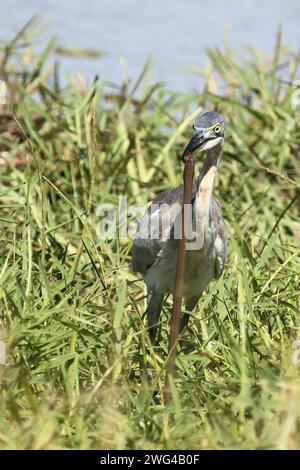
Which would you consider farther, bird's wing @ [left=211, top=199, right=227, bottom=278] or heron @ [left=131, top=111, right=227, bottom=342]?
bird's wing @ [left=211, top=199, right=227, bottom=278]

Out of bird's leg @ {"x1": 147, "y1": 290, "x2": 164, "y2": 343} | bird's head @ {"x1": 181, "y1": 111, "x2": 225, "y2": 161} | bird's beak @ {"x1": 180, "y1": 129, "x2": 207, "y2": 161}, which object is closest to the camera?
bird's beak @ {"x1": 180, "y1": 129, "x2": 207, "y2": 161}

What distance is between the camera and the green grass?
4.13 m

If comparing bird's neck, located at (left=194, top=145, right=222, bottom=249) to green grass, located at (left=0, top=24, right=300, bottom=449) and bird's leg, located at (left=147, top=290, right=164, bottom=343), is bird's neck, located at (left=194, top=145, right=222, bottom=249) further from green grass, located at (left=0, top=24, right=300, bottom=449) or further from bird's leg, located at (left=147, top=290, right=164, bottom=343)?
bird's leg, located at (left=147, top=290, right=164, bottom=343)

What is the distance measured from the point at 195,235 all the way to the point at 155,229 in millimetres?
386

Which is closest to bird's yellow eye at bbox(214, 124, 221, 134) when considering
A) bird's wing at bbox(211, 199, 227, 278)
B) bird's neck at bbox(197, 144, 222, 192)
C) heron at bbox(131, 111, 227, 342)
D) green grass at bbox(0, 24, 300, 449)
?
heron at bbox(131, 111, 227, 342)

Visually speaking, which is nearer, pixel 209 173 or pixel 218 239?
pixel 209 173

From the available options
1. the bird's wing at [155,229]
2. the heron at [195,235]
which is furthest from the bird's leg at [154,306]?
the bird's wing at [155,229]

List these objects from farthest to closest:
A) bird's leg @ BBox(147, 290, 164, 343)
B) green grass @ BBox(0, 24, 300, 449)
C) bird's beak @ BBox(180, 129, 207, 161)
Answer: bird's leg @ BBox(147, 290, 164, 343)
bird's beak @ BBox(180, 129, 207, 161)
green grass @ BBox(0, 24, 300, 449)

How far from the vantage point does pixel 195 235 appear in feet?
17.9

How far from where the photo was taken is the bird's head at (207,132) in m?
5.26

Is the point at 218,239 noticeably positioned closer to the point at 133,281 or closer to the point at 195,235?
the point at 195,235

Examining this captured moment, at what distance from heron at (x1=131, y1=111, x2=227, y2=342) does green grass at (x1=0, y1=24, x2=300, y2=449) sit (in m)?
0.10

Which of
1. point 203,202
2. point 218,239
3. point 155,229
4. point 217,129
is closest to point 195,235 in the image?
point 203,202

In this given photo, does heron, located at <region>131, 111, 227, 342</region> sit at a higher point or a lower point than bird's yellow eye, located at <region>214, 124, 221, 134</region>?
lower
